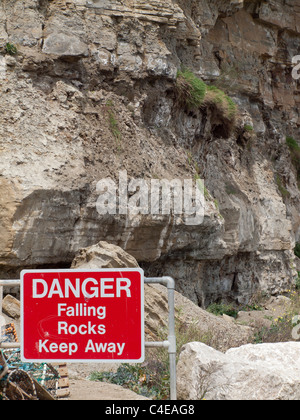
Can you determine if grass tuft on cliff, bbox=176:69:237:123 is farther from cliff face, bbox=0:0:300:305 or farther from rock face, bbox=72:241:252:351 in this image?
rock face, bbox=72:241:252:351

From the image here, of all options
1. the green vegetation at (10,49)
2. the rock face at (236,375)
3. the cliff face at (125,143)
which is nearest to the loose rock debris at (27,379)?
the rock face at (236,375)

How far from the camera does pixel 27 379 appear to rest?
4953 mm

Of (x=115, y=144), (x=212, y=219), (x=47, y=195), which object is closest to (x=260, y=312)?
(x=212, y=219)

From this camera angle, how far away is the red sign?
14.1 feet

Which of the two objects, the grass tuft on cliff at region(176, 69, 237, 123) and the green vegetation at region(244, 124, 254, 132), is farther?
the green vegetation at region(244, 124, 254, 132)

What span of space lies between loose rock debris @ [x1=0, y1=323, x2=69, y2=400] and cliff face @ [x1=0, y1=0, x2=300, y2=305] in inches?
104

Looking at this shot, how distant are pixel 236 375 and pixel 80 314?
5.44 feet

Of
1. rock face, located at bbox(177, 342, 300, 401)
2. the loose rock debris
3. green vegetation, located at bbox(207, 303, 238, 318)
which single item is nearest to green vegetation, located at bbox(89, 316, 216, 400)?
rock face, located at bbox(177, 342, 300, 401)

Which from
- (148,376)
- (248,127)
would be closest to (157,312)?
(148,376)

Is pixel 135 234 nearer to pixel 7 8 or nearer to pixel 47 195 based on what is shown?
pixel 47 195

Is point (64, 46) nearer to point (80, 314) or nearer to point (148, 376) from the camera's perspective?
point (148, 376)

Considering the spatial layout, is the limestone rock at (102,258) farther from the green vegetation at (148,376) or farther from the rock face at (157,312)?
the green vegetation at (148,376)

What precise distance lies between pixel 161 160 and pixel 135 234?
1894 millimetres

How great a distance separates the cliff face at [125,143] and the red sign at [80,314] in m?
3.60
